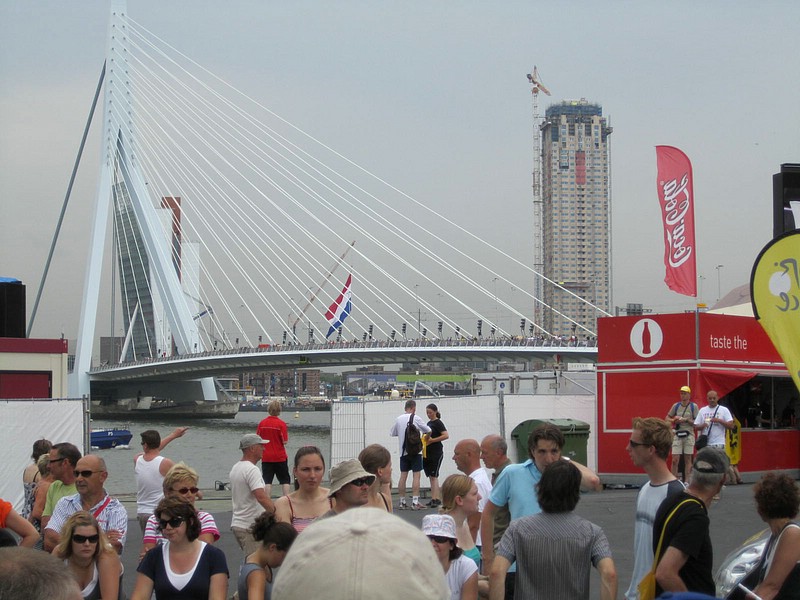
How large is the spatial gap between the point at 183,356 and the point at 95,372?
23.5ft

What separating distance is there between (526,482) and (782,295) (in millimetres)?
2493

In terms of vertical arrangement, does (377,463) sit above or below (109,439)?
above

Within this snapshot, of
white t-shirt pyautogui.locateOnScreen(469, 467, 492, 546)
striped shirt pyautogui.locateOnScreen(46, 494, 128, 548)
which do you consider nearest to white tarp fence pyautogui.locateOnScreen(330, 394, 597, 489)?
white t-shirt pyautogui.locateOnScreen(469, 467, 492, 546)

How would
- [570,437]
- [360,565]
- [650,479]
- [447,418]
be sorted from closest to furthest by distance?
[360,565] → [650,479] → [570,437] → [447,418]

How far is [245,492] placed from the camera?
7277 mm

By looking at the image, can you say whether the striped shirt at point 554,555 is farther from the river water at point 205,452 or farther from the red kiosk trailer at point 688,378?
the river water at point 205,452

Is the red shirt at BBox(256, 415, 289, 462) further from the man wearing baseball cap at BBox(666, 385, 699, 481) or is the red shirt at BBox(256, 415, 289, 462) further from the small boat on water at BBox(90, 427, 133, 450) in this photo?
the small boat on water at BBox(90, 427, 133, 450)

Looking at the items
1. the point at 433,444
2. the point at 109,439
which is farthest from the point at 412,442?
the point at 109,439

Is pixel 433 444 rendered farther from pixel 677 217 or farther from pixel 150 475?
pixel 677 217

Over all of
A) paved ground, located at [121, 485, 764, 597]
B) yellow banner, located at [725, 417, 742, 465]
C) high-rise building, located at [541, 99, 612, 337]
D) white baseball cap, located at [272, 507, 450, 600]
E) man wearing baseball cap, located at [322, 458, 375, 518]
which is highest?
high-rise building, located at [541, 99, 612, 337]

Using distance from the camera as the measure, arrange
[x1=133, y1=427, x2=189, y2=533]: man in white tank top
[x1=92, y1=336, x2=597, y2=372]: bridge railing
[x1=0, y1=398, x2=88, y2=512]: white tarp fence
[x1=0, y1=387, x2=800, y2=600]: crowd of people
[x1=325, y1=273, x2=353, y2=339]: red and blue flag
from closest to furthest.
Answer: [x1=0, y1=387, x2=800, y2=600]: crowd of people, [x1=133, y1=427, x2=189, y2=533]: man in white tank top, [x1=0, y1=398, x2=88, y2=512]: white tarp fence, [x1=92, y1=336, x2=597, y2=372]: bridge railing, [x1=325, y1=273, x2=353, y2=339]: red and blue flag

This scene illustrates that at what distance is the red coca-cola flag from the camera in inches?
699

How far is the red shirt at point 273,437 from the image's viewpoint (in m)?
11.4

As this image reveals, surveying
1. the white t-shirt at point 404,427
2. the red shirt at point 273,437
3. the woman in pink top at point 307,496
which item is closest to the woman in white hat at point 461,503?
the woman in pink top at point 307,496
